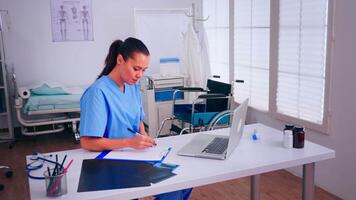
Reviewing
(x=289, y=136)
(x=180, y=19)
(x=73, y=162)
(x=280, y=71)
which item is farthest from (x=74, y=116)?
(x=289, y=136)

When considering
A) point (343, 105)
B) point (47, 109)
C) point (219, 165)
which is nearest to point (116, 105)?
point (219, 165)

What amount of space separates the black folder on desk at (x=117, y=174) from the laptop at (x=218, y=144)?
237 millimetres

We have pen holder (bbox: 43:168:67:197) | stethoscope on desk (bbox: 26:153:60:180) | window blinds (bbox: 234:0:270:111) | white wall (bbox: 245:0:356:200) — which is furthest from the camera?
window blinds (bbox: 234:0:270:111)

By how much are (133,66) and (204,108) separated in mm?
2062

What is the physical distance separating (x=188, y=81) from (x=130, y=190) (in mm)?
3121

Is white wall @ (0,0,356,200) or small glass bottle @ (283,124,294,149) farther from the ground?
white wall @ (0,0,356,200)

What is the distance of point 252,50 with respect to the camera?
378 centimetres

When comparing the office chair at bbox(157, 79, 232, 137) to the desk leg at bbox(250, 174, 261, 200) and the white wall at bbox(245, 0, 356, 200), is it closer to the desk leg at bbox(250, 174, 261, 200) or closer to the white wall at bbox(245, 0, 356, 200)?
the white wall at bbox(245, 0, 356, 200)

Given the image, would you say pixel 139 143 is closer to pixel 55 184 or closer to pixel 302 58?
pixel 55 184

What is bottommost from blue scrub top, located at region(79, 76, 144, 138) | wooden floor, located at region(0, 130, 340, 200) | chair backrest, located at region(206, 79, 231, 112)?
wooden floor, located at region(0, 130, 340, 200)

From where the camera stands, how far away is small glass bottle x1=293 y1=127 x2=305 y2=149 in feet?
5.96

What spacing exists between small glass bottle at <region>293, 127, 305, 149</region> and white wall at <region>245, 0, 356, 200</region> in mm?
989

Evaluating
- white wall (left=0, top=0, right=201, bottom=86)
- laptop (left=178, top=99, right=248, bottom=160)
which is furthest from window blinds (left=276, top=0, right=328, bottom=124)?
white wall (left=0, top=0, right=201, bottom=86)

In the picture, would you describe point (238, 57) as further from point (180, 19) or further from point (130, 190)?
point (130, 190)
